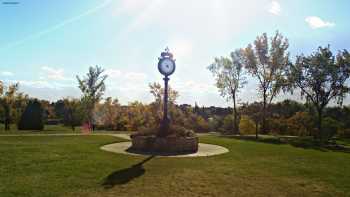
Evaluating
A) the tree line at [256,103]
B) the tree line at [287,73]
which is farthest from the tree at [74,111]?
the tree line at [287,73]

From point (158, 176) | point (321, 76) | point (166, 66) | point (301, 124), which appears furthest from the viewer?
point (301, 124)

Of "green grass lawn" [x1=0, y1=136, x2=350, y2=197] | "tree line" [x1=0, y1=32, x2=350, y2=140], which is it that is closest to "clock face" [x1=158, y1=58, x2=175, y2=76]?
"green grass lawn" [x1=0, y1=136, x2=350, y2=197]

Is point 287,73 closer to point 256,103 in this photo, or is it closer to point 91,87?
Answer: point 256,103

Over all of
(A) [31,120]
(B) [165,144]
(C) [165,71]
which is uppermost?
(C) [165,71]

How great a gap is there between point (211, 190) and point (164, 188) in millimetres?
919

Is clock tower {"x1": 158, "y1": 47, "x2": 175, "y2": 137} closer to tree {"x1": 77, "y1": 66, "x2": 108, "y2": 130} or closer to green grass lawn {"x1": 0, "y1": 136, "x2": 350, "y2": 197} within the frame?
green grass lawn {"x1": 0, "y1": 136, "x2": 350, "y2": 197}

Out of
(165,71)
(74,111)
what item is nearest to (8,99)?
(74,111)

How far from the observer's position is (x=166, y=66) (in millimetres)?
11297

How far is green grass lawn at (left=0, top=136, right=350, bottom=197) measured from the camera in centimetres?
521

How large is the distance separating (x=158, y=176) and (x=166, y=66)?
586 centimetres

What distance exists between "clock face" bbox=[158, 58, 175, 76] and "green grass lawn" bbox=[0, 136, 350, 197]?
13.1 feet

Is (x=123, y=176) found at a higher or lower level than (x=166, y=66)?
lower

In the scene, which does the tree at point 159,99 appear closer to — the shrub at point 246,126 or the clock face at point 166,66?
the shrub at point 246,126

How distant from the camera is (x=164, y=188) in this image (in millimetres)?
5414
